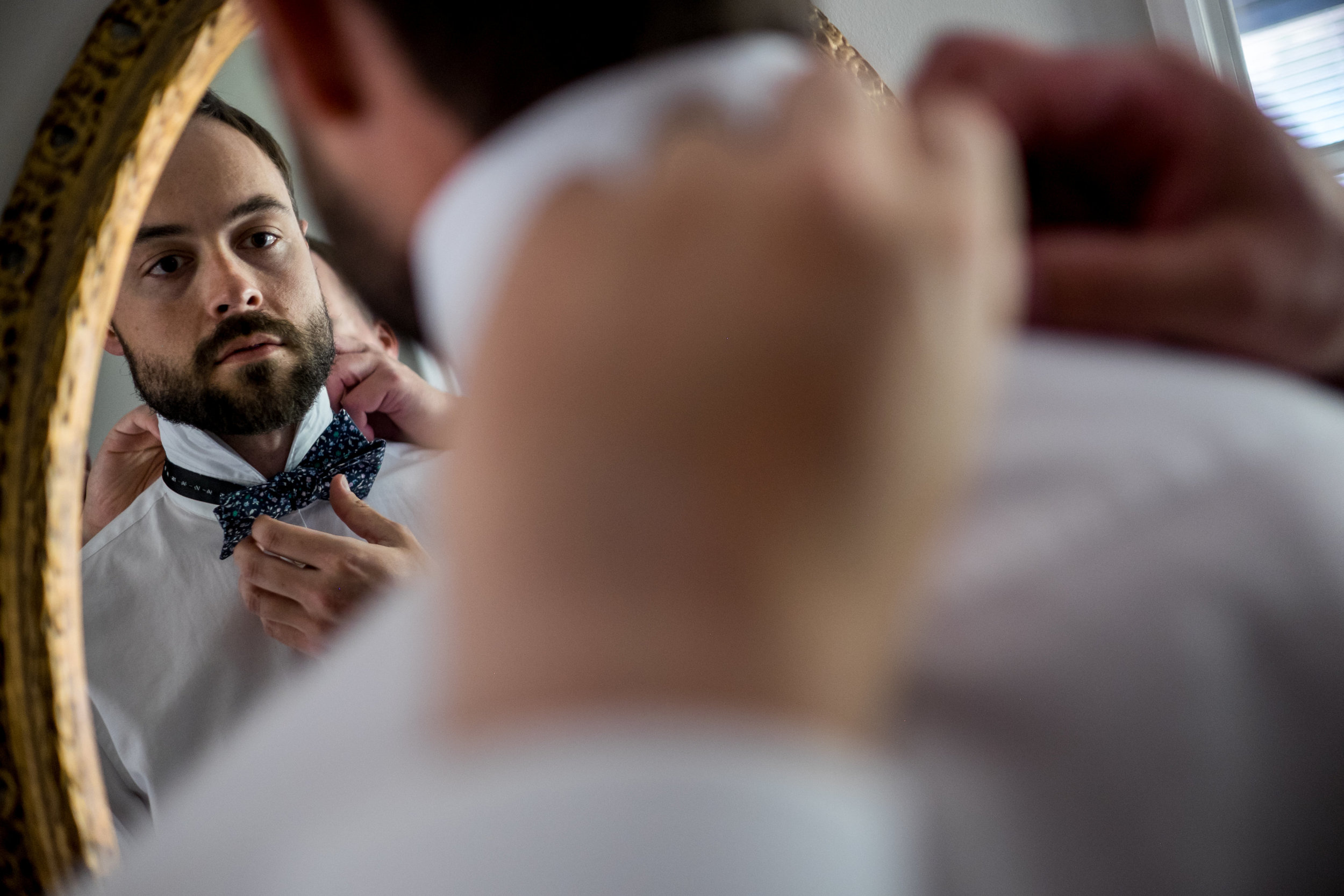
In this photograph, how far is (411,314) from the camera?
0.21 metres

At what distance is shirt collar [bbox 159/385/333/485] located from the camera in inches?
17.2

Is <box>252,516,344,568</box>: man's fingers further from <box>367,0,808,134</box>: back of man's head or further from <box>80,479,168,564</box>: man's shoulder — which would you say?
<box>367,0,808,134</box>: back of man's head

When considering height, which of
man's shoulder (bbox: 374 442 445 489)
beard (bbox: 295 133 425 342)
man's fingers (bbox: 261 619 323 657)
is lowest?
man's fingers (bbox: 261 619 323 657)

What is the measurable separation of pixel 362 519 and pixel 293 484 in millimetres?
34

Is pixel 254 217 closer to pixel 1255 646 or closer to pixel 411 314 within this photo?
pixel 411 314

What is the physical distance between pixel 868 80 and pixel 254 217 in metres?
0.40

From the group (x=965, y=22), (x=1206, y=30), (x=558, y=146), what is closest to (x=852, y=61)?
(x=965, y=22)

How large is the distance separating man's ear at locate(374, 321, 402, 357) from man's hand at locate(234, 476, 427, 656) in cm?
8

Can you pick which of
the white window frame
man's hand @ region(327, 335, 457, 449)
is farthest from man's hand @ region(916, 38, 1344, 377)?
the white window frame

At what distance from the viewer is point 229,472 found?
1.44 feet

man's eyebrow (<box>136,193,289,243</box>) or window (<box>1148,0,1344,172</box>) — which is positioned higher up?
man's eyebrow (<box>136,193,289,243</box>)

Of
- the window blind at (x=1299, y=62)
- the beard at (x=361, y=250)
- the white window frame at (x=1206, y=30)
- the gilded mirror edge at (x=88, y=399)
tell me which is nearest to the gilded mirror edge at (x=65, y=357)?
the gilded mirror edge at (x=88, y=399)

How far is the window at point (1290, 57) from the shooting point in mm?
795

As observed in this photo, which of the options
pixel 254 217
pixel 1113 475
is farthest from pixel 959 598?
pixel 254 217
